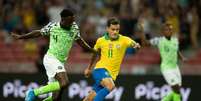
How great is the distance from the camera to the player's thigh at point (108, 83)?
606 inches

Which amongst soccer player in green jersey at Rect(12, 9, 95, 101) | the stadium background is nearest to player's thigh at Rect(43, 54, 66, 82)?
soccer player in green jersey at Rect(12, 9, 95, 101)

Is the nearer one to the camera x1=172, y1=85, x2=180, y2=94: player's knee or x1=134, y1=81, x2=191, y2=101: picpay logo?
x1=172, y1=85, x2=180, y2=94: player's knee

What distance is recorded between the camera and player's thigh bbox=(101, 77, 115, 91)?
15398 millimetres

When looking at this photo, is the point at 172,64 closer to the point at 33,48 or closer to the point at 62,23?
the point at 62,23

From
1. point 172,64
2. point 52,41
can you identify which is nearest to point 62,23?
point 52,41

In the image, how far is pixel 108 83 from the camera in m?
15.5

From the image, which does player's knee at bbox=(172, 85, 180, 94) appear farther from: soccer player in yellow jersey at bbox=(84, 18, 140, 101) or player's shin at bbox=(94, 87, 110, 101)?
player's shin at bbox=(94, 87, 110, 101)

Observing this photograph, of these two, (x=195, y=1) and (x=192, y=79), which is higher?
(x=195, y=1)

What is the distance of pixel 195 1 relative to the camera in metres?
23.7

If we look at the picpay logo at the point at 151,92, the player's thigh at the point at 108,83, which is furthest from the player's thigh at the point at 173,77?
the player's thigh at the point at 108,83

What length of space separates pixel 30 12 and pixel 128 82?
5297 mm

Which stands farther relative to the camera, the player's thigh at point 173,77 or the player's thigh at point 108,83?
the player's thigh at point 173,77

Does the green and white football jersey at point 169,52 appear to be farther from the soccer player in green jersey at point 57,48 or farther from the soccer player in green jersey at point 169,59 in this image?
the soccer player in green jersey at point 57,48

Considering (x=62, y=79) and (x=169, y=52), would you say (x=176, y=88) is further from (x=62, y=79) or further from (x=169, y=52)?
(x=62, y=79)
